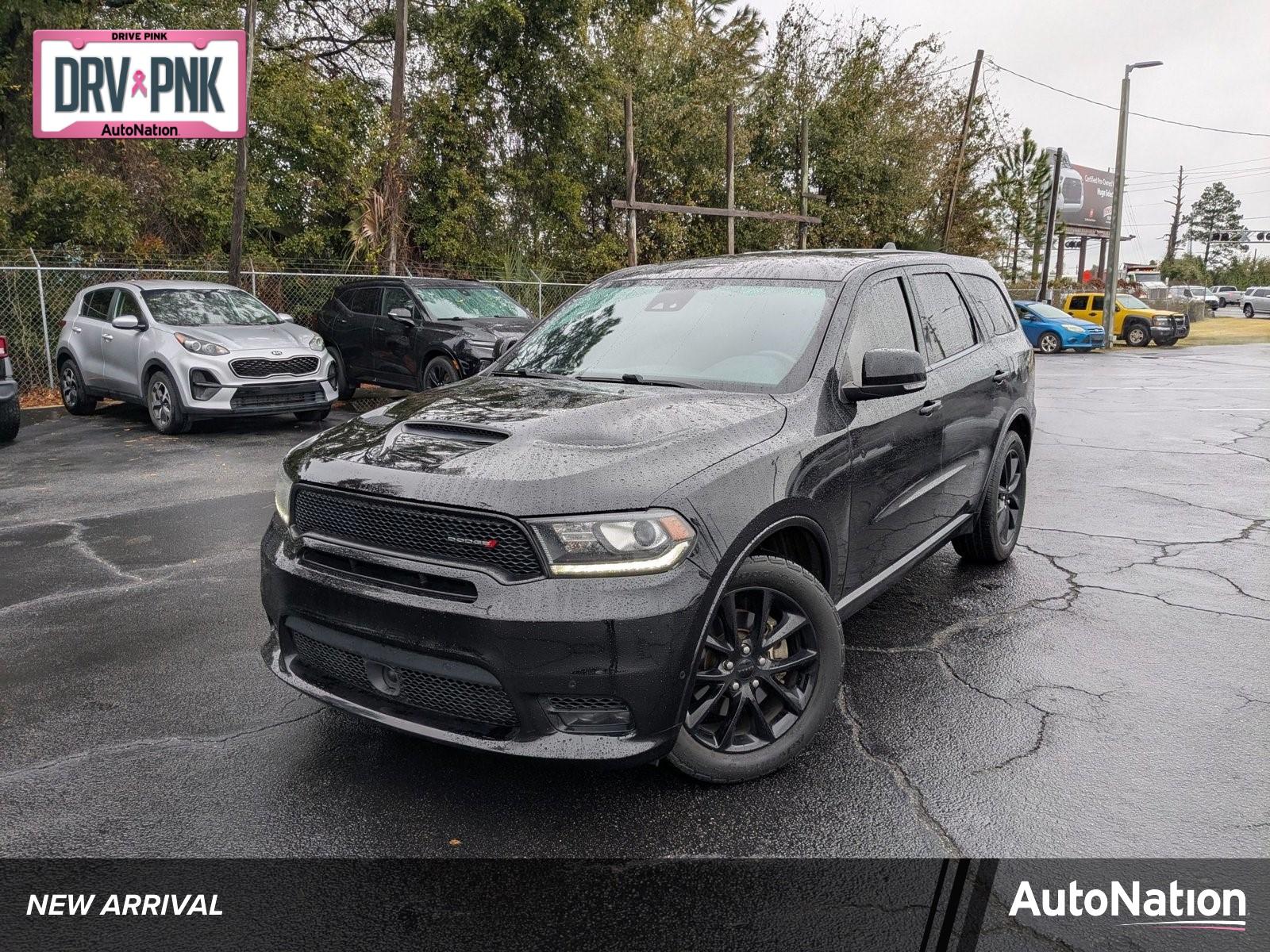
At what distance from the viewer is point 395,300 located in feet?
44.1

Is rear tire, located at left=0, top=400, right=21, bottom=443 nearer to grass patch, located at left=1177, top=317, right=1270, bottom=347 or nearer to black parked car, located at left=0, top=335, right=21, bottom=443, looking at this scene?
black parked car, located at left=0, top=335, right=21, bottom=443

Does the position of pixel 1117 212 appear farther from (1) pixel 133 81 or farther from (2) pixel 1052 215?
(1) pixel 133 81

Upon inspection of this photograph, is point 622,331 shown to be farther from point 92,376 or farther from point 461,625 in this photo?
point 92,376

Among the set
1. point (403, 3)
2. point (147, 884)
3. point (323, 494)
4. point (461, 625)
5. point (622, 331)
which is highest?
point (403, 3)

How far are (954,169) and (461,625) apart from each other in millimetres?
34449

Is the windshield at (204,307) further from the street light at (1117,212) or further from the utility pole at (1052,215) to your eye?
the utility pole at (1052,215)

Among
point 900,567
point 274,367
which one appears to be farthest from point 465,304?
Answer: point 900,567

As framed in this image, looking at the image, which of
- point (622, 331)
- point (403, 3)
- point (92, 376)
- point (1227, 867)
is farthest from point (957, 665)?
point (403, 3)

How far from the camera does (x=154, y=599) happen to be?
533 cm

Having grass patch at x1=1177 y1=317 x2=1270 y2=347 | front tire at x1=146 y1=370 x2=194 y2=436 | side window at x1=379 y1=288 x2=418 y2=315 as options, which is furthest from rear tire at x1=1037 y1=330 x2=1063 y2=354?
front tire at x1=146 y1=370 x2=194 y2=436

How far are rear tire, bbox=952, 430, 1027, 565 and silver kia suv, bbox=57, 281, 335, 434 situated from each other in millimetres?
8015

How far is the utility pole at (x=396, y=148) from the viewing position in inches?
722

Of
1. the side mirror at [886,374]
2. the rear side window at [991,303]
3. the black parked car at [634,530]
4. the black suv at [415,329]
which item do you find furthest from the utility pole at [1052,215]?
the side mirror at [886,374]

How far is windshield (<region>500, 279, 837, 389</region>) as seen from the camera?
12.9ft
